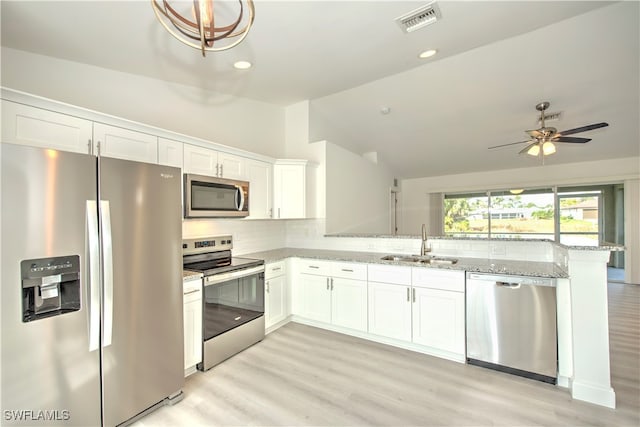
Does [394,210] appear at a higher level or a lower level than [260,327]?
higher

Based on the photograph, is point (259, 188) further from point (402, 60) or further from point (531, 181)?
point (531, 181)

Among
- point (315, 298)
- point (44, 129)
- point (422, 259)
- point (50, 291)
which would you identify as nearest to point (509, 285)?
point (422, 259)

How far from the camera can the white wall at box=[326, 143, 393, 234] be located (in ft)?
14.4

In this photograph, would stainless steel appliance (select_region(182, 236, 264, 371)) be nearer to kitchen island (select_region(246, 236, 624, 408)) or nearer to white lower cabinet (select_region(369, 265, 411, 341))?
white lower cabinet (select_region(369, 265, 411, 341))

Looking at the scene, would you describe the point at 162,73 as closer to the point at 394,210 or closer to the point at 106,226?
the point at 106,226

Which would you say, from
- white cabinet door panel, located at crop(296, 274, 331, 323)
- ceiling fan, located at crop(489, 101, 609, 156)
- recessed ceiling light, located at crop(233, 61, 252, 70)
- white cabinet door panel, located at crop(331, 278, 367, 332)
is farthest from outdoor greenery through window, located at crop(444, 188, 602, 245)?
recessed ceiling light, located at crop(233, 61, 252, 70)

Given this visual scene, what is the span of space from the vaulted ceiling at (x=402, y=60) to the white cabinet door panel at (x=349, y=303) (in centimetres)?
244

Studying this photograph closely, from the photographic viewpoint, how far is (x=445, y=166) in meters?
6.49

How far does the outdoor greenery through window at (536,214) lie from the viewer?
610 centimetres

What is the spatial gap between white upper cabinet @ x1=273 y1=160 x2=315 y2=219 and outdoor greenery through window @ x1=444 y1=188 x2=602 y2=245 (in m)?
5.05

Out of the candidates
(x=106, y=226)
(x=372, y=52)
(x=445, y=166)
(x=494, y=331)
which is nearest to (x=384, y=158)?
(x=445, y=166)

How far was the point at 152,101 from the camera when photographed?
2861mm

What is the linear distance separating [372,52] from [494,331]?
115 inches

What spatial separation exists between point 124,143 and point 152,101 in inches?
33.4
